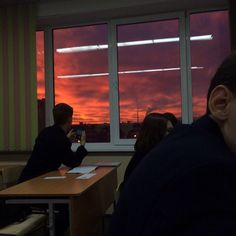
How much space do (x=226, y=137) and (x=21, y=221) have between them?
2389mm

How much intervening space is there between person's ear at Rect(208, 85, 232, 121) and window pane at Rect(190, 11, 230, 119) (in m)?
3.98

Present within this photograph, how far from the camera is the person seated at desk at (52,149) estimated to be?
11.0 ft

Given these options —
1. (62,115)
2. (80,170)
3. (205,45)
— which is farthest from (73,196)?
(205,45)

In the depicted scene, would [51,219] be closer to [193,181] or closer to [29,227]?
[29,227]

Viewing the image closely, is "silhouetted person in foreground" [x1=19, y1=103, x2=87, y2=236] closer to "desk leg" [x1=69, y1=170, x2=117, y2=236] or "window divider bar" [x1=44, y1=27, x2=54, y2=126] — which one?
"desk leg" [x1=69, y1=170, x2=117, y2=236]

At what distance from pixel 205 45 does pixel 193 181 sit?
169 inches

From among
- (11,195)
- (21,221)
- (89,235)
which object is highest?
(11,195)

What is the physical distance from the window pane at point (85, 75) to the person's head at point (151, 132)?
2171mm

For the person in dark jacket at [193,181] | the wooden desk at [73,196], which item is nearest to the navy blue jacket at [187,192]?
the person in dark jacket at [193,181]

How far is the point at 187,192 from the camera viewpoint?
1.56ft

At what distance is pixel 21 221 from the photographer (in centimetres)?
266

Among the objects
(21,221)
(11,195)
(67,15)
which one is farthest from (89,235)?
(67,15)

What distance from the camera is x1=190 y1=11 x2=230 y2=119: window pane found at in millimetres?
4477

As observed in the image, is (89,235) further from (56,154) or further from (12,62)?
(12,62)
